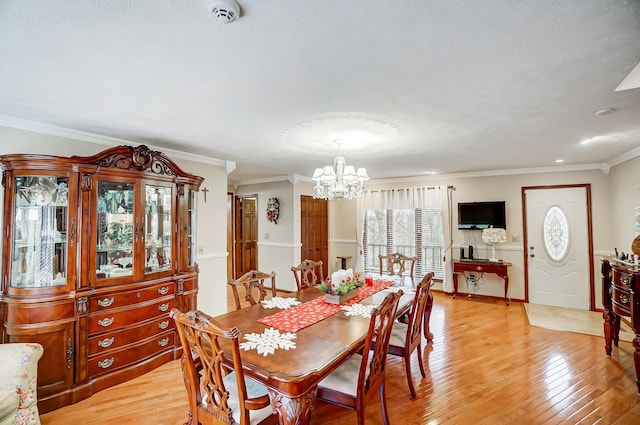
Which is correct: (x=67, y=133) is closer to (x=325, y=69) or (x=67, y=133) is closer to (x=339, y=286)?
(x=325, y=69)

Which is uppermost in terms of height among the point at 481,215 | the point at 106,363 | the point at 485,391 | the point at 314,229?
the point at 481,215

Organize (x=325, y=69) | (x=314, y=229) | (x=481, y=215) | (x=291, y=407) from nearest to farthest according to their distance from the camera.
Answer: (x=291, y=407) → (x=325, y=69) → (x=481, y=215) → (x=314, y=229)

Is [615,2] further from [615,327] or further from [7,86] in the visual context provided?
[615,327]

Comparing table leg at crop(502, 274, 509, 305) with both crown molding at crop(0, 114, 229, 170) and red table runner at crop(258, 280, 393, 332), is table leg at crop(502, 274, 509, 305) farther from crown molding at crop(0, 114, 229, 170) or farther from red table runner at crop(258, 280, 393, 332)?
crown molding at crop(0, 114, 229, 170)

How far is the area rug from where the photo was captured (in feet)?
12.5

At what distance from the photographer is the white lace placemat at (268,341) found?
1.73 meters

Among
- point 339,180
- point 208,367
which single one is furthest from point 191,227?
point 208,367

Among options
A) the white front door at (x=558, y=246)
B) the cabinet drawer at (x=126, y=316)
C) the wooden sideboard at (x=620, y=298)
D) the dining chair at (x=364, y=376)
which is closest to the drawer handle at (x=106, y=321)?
the cabinet drawer at (x=126, y=316)

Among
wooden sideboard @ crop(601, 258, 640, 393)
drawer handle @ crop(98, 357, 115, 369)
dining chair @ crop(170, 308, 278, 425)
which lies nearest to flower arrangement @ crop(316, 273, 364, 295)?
dining chair @ crop(170, 308, 278, 425)

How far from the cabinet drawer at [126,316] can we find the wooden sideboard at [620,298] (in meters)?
4.43

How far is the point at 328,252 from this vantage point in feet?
22.5

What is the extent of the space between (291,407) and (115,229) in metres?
2.41

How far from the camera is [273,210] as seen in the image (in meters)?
5.98

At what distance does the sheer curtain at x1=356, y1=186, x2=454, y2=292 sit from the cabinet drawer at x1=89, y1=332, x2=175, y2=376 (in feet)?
14.0
